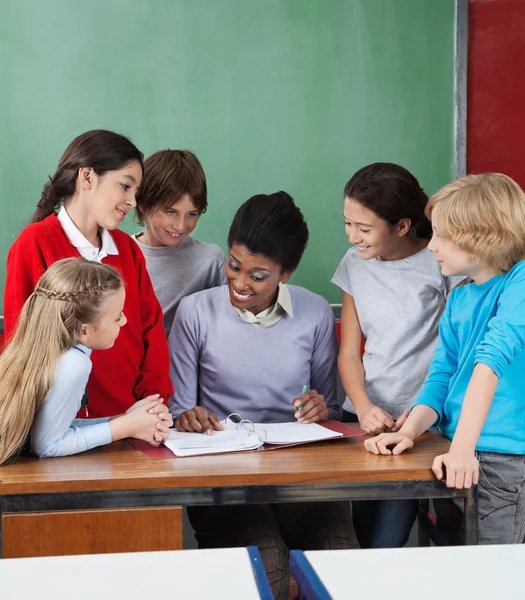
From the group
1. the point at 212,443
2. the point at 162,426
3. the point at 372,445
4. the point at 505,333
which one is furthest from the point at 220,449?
the point at 505,333

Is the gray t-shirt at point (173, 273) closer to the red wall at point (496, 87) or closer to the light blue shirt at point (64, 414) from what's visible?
the light blue shirt at point (64, 414)

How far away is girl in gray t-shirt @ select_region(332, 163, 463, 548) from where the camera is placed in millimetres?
2098

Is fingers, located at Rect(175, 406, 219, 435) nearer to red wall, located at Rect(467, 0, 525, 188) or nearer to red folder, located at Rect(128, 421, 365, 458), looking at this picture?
red folder, located at Rect(128, 421, 365, 458)

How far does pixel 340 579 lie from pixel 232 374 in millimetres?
1076

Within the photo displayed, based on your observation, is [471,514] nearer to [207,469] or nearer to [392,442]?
[392,442]

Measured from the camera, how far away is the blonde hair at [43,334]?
5.33ft

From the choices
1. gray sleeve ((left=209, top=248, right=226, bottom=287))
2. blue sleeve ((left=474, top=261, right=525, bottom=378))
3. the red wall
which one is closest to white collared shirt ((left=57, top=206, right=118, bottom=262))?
gray sleeve ((left=209, top=248, right=226, bottom=287))

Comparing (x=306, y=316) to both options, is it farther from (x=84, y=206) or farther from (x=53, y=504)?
(x=53, y=504)

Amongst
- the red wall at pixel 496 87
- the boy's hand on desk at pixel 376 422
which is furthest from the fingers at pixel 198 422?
the red wall at pixel 496 87

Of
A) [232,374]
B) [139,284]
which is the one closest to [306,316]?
[232,374]

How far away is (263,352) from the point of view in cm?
215

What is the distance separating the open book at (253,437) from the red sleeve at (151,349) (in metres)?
0.23

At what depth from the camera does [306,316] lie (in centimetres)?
222

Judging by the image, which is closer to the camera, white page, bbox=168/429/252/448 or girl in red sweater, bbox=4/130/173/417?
white page, bbox=168/429/252/448
